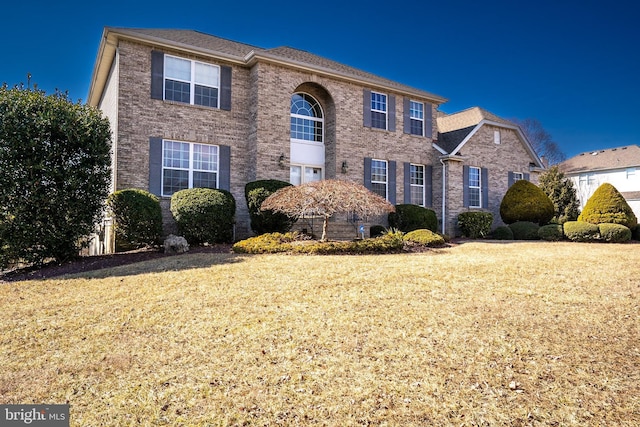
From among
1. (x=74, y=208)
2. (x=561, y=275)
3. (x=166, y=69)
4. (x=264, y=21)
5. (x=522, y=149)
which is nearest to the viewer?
(x=561, y=275)

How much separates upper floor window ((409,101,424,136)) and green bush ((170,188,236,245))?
396 inches

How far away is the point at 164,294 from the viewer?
5.93 metres

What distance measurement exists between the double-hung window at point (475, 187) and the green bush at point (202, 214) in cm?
1238

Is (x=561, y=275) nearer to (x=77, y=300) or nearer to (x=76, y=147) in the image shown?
(x=77, y=300)

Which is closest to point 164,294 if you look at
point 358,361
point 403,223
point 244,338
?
point 244,338

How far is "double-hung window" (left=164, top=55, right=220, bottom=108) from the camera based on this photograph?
12.9 meters

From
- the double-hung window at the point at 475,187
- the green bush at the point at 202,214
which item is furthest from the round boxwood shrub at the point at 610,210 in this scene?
the green bush at the point at 202,214

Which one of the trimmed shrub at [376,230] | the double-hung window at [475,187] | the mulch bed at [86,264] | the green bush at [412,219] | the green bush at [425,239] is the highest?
the double-hung window at [475,187]

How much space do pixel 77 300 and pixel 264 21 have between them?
12.8 metres

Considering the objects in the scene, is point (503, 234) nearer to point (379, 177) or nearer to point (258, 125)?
point (379, 177)

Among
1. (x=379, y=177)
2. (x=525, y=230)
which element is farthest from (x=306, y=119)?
(x=525, y=230)

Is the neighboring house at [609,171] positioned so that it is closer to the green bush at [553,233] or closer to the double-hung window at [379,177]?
the green bush at [553,233]

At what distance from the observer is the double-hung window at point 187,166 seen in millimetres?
12742

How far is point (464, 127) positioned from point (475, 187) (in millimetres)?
3727
